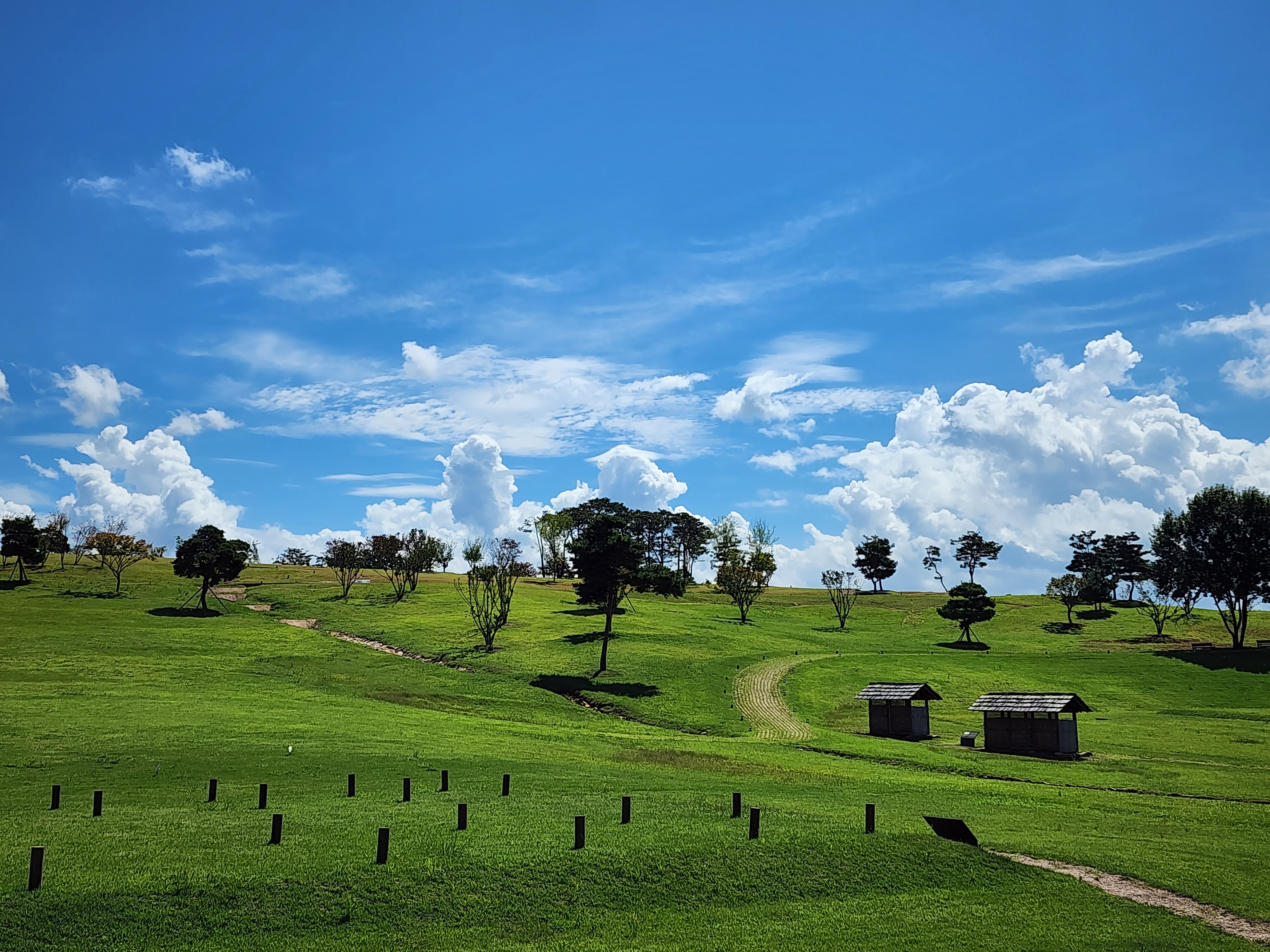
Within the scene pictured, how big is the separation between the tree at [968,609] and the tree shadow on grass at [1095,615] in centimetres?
2428

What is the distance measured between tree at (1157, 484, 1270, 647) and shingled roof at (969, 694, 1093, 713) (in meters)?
56.3

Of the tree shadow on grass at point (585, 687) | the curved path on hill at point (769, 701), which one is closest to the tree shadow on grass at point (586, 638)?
the tree shadow on grass at point (585, 687)

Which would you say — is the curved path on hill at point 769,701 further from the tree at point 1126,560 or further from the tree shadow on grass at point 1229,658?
the tree at point 1126,560

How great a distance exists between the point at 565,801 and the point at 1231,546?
98.3 m

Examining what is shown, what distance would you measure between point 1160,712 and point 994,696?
2309 cm

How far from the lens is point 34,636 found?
69000 millimetres

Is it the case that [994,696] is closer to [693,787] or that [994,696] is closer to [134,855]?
[693,787]

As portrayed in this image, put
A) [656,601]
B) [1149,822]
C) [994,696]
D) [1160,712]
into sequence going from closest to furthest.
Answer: [1149,822] < [994,696] < [1160,712] < [656,601]

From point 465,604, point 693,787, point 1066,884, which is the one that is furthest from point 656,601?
point 1066,884

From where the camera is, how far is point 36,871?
62.4 ft

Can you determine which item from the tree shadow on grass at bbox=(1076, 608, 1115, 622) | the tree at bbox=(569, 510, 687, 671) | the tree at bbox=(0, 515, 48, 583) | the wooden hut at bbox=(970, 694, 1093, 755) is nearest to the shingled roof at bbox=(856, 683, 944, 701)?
the wooden hut at bbox=(970, 694, 1093, 755)

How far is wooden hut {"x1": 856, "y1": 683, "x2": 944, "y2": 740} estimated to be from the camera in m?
56.5

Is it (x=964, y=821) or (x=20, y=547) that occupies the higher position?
(x=20, y=547)

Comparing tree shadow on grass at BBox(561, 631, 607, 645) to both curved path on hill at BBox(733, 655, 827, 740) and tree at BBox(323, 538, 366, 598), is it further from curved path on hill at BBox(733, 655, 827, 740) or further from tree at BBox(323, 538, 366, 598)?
tree at BBox(323, 538, 366, 598)
